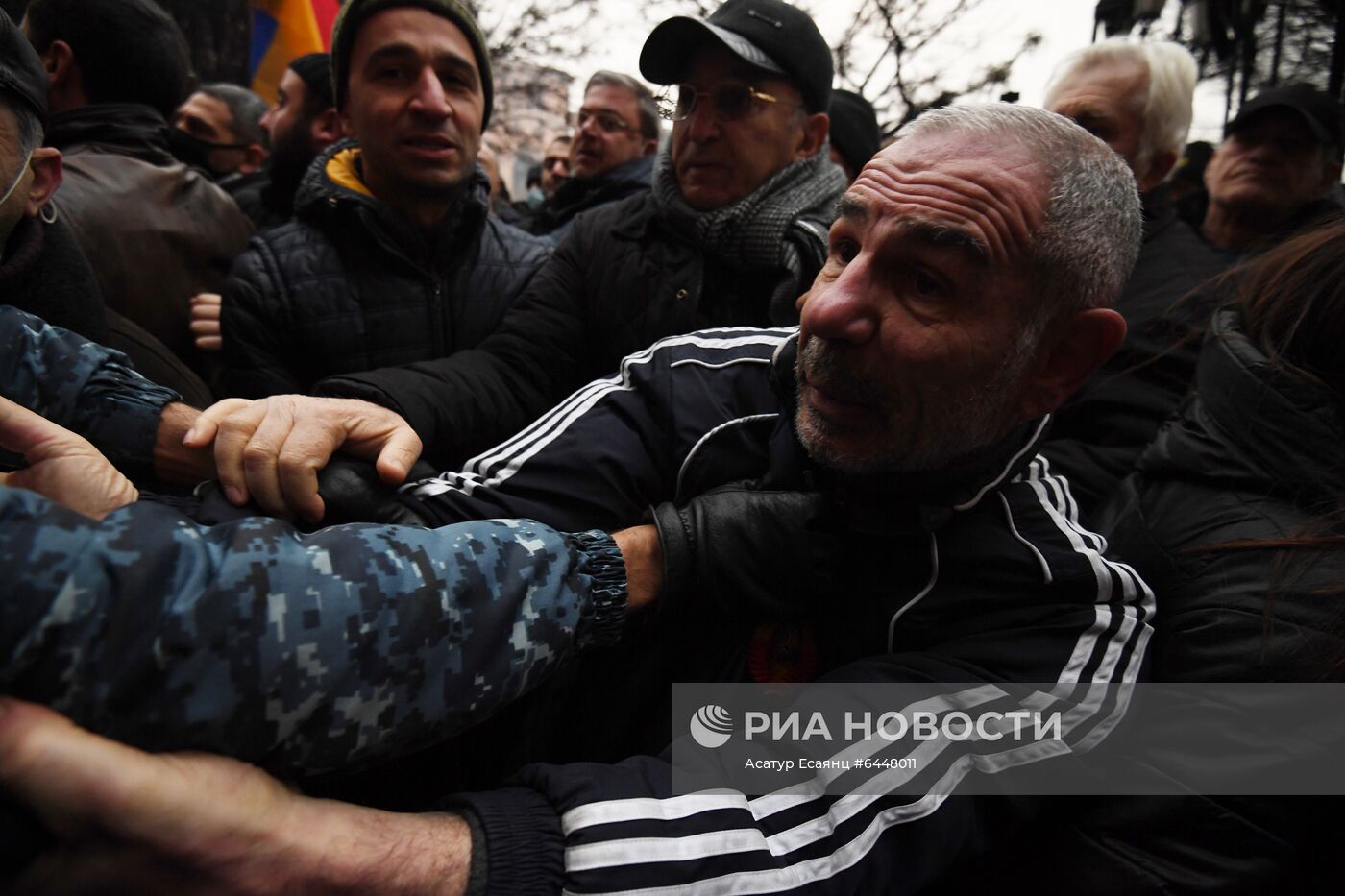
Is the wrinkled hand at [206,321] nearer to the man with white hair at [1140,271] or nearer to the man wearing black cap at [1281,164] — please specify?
the man with white hair at [1140,271]

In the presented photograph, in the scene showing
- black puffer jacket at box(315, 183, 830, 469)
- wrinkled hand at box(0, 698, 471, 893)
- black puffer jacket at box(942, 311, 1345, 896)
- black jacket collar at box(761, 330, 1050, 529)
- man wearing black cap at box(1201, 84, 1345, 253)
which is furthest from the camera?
man wearing black cap at box(1201, 84, 1345, 253)

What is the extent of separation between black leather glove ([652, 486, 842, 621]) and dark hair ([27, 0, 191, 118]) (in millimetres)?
2085

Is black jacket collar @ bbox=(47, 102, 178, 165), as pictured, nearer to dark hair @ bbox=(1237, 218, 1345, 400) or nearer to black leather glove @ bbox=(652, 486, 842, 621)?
black leather glove @ bbox=(652, 486, 842, 621)

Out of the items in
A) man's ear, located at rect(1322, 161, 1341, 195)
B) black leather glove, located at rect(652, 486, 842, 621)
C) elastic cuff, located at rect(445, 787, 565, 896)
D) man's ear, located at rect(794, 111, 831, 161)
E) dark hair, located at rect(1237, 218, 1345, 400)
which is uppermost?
man's ear, located at rect(794, 111, 831, 161)

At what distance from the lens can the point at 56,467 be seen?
1021 mm

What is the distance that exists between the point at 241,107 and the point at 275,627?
4.04 meters

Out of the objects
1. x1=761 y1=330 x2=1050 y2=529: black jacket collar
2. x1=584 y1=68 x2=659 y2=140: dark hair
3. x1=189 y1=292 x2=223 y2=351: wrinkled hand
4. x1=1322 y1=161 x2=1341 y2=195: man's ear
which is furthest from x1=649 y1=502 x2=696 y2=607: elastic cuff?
x1=1322 y1=161 x2=1341 y2=195: man's ear

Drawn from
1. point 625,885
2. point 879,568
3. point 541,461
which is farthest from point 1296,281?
point 625,885

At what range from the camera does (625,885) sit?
3.14 feet

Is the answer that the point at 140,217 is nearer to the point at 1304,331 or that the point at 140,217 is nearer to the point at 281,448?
the point at 281,448

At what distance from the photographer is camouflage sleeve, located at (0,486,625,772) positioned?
0.69m

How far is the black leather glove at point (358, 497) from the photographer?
3.92ft

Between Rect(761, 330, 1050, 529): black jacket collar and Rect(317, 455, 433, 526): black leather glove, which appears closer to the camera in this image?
Rect(317, 455, 433, 526): black leather glove

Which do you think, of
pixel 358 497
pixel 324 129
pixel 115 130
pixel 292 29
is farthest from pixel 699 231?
pixel 292 29
